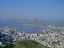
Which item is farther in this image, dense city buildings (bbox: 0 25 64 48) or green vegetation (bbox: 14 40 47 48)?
dense city buildings (bbox: 0 25 64 48)

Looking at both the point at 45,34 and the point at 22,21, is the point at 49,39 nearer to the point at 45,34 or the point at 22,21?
the point at 45,34

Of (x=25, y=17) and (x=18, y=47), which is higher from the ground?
(x=25, y=17)

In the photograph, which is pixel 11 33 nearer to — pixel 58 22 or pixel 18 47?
pixel 18 47

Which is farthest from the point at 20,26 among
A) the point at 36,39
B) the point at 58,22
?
the point at 58,22

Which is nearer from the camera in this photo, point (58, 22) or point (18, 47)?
point (18, 47)

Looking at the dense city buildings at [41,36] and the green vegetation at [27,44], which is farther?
the dense city buildings at [41,36]

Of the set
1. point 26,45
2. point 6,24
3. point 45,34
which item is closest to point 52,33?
point 45,34

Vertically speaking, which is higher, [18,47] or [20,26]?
[20,26]

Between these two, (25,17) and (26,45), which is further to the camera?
(25,17)

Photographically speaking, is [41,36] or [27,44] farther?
[41,36]
